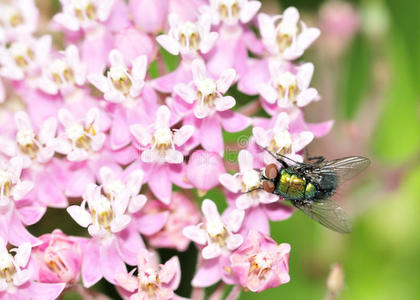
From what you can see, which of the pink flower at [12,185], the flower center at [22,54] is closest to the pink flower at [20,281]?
the pink flower at [12,185]

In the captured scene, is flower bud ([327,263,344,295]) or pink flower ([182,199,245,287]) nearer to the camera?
pink flower ([182,199,245,287])

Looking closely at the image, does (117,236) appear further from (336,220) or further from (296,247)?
(296,247)

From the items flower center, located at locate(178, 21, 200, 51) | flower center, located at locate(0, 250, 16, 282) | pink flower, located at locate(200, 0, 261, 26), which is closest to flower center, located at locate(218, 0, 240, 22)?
pink flower, located at locate(200, 0, 261, 26)

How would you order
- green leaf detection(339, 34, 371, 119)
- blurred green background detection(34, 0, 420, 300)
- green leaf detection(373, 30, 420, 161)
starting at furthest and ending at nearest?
green leaf detection(339, 34, 371, 119)
green leaf detection(373, 30, 420, 161)
blurred green background detection(34, 0, 420, 300)

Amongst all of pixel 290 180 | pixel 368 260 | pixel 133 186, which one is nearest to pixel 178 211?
pixel 133 186

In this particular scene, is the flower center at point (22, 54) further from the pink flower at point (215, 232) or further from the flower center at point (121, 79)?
the pink flower at point (215, 232)

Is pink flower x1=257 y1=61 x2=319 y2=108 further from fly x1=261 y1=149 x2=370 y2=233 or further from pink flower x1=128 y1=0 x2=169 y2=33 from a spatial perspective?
pink flower x1=128 y1=0 x2=169 y2=33
